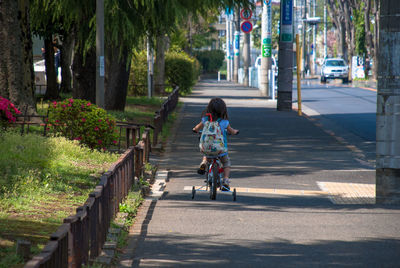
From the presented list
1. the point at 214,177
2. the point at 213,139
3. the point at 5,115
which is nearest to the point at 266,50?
the point at 5,115

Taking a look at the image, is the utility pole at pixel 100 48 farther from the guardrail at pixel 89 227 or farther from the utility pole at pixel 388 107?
the utility pole at pixel 388 107

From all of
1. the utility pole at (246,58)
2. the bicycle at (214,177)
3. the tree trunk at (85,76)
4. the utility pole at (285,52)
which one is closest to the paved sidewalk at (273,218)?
the bicycle at (214,177)

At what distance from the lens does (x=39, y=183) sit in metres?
9.85

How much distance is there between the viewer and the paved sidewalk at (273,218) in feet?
22.7

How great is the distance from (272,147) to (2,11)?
22.2 ft

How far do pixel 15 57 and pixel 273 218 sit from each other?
957cm

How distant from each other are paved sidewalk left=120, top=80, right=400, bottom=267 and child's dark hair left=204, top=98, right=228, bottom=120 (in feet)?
3.89

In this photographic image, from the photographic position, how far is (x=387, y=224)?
854 centimetres

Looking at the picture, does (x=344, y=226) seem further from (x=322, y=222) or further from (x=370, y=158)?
(x=370, y=158)

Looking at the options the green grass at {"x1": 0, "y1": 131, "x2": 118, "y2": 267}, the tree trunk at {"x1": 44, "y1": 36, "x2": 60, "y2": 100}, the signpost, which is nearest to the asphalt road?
the signpost

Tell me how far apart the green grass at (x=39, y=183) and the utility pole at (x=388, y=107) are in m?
4.04

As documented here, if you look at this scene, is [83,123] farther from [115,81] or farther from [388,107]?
[115,81]

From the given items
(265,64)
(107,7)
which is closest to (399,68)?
(107,7)

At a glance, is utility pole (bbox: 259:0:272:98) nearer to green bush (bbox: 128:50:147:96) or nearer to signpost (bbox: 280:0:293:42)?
green bush (bbox: 128:50:147:96)
